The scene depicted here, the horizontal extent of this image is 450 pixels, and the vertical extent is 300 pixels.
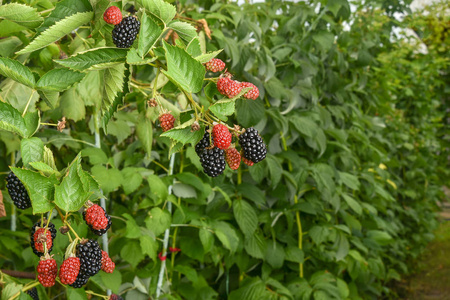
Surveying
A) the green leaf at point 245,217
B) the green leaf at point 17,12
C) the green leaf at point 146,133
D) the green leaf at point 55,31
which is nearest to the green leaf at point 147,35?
the green leaf at point 55,31

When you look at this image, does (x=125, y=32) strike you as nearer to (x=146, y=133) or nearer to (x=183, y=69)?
(x=183, y=69)

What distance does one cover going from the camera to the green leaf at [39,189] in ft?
2.15

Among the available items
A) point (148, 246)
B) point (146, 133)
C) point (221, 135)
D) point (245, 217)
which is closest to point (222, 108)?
point (221, 135)

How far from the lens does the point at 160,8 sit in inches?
28.2

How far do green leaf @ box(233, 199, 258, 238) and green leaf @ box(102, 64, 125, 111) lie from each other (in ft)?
3.94

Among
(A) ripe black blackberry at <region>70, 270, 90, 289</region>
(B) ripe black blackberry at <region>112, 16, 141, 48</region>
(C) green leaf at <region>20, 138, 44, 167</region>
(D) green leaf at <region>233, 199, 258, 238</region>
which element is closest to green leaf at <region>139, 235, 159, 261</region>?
(D) green leaf at <region>233, 199, 258, 238</region>

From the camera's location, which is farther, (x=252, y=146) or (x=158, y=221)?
(x=158, y=221)

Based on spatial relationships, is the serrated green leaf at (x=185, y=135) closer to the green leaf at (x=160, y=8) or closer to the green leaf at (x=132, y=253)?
the green leaf at (x=160, y=8)

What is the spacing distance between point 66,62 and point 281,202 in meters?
1.66

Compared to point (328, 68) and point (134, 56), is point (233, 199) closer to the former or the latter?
point (328, 68)

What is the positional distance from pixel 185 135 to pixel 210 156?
0.23 feet

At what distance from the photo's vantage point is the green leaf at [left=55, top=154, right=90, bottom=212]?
2.19 ft

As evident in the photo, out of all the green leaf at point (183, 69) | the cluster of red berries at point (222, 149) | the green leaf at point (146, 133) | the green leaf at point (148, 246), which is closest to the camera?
the green leaf at point (183, 69)

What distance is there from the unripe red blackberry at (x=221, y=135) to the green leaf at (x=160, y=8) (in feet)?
0.63
